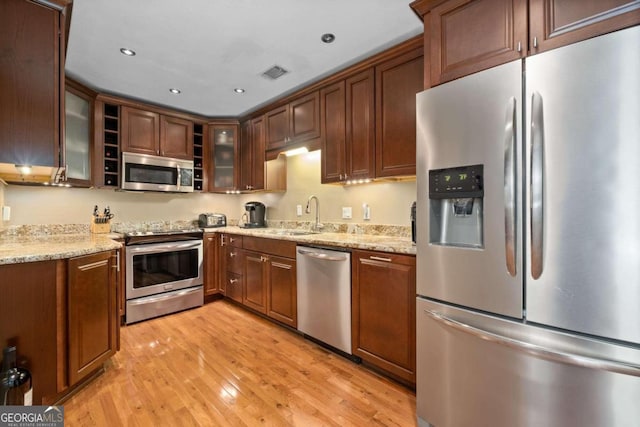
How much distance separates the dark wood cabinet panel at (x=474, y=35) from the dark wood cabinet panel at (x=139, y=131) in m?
3.18

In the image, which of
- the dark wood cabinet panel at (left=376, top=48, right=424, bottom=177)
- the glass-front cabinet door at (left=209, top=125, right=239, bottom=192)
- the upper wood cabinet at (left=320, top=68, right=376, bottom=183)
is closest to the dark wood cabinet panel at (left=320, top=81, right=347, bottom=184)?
the upper wood cabinet at (left=320, top=68, right=376, bottom=183)

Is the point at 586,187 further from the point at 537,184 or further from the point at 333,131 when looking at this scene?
the point at 333,131

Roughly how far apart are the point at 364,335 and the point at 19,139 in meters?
2.47

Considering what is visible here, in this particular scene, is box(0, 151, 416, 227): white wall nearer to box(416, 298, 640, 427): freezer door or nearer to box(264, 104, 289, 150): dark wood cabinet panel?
box(264, 104, 289, 150): dark wood cabinet panel

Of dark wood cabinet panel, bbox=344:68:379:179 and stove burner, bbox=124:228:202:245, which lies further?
stove burner, bbox=124:228:202:245

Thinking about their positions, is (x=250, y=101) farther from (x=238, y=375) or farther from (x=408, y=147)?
(x=238, y=375)

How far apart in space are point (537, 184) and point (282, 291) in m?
2.19

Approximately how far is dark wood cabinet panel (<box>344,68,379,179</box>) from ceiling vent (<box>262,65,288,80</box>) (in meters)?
0.59

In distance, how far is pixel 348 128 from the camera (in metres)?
2.50

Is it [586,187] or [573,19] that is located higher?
[573,19]

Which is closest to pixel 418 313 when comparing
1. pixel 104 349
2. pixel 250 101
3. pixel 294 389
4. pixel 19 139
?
pixel 294 389

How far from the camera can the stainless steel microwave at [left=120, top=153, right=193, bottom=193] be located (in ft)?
10.5

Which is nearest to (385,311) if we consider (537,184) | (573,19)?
(537,184)

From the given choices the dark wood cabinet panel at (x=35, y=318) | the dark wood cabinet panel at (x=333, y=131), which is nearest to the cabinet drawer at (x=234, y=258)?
the dark wood cabinet panel at (x=333, y=131)
